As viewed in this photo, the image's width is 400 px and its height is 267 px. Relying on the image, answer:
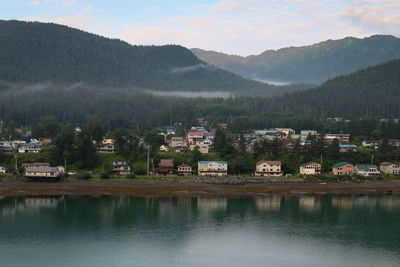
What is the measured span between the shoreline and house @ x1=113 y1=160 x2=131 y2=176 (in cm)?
478

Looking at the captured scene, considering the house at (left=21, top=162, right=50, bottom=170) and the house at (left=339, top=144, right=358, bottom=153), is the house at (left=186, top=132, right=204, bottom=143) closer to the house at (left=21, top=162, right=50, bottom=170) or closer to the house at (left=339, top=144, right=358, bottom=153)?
the house at (left=339, top=144, right=358, bottom=153)

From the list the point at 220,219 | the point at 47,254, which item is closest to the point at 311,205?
the point at 220,219

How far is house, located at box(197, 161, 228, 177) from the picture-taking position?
64.1 m

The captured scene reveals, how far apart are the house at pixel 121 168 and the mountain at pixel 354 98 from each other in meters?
65.0

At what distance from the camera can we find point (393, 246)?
1409 inches

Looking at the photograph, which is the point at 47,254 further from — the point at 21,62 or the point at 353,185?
the point at 21,62

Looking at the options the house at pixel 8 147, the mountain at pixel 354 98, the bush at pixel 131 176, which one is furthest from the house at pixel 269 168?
the mountain at pixel 354 98

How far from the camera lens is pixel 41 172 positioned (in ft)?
192

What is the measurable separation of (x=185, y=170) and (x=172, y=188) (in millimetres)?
8070

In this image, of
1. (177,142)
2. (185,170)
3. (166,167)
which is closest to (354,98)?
(177,142)

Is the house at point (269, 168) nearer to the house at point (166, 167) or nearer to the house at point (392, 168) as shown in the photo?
the house at point (166, 167)

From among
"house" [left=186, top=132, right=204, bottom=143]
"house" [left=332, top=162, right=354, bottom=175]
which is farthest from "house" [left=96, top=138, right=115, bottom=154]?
"house" [left=332, top=162, right=354, bottom=175]

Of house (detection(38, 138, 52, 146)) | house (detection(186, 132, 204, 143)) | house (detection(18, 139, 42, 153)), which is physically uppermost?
house (detection(186, 132, 204, 143))

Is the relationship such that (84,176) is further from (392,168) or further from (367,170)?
(392,168)
